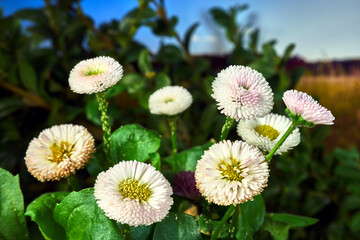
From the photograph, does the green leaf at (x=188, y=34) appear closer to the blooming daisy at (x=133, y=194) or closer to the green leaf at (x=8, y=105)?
the green leaf at (x=8, y=105)

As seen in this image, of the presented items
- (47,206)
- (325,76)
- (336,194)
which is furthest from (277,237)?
(325,76)

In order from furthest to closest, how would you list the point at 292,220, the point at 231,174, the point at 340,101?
the point at 340,101, the point at 292,220, the point at 231,174

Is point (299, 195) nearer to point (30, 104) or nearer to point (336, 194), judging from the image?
point (336, 194)

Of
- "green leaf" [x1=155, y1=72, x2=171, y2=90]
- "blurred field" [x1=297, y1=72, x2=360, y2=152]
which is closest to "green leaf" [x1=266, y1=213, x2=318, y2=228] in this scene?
"green leaf" [x1=155, y1=72, x2=171, y2=90]

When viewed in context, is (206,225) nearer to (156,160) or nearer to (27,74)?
(156,160)

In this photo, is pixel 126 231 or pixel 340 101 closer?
pixel 126 231

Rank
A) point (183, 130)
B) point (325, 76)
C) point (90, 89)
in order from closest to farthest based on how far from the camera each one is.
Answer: point (90, 89)
point (183, 130)
point (325, 76)

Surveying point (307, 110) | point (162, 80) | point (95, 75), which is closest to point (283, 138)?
point (307, 110)
